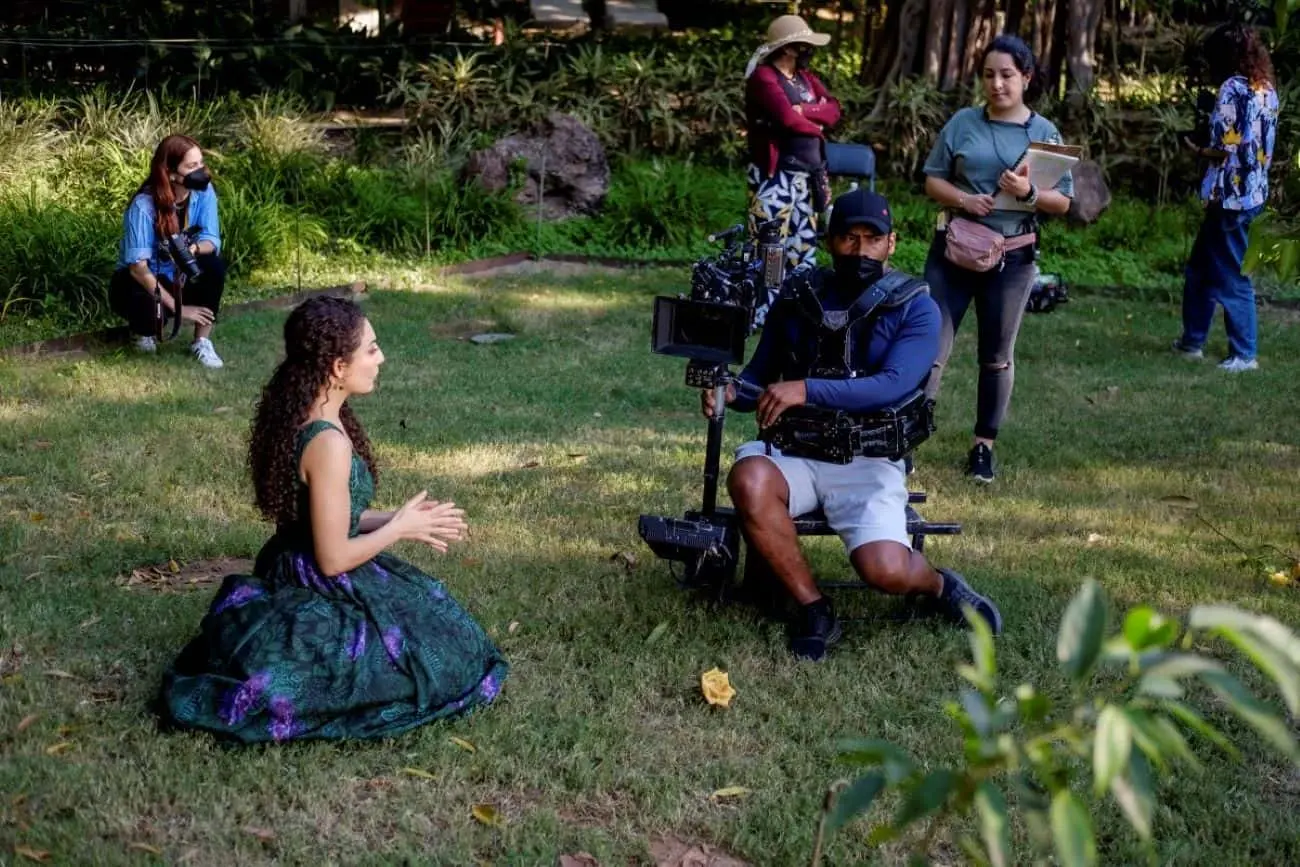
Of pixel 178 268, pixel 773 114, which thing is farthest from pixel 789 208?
pixel 178 268

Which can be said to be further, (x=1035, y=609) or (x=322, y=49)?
(x=322, y=49)

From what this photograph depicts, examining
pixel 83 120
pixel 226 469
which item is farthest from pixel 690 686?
pixel 83 120

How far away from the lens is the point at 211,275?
865 cm

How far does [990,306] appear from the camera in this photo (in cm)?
680

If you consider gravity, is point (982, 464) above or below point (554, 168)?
below

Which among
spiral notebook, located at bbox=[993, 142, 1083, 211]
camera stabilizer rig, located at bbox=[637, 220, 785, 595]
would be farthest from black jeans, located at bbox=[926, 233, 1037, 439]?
camera stabilizer rig, located at bbox=[637, 220, 785, 595]

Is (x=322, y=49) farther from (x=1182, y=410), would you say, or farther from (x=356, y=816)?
(x=356, y=816)

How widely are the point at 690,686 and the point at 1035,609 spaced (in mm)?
1375

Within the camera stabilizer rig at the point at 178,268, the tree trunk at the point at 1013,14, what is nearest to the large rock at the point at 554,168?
the tree trunk at the point at 1013,14

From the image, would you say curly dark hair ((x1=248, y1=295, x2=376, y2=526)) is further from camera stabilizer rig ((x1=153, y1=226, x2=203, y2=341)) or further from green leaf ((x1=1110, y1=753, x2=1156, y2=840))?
camera stabilizer rig ((x1=153, y1=226, x2=203, y2=341))

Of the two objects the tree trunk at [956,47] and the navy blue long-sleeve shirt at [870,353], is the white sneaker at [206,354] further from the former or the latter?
the tree trunk at [956,47]

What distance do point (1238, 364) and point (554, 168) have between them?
573cm

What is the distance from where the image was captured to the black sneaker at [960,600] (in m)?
4.98

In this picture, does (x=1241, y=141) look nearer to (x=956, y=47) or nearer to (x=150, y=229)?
(x=956, y=47)
